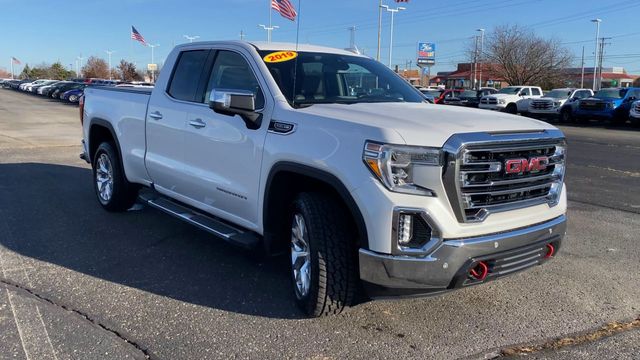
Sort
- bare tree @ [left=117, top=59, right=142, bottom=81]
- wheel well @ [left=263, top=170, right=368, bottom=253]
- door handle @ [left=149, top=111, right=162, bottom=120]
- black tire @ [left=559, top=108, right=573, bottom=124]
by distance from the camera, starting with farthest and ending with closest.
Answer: bare tree @ [left=117, top=59, right=142, bottom=81] < black tire @ [left=559, top=108, right=573, bottom=124] < door handle @ [left=149, top=111, right=162, bottom=120] < wheel well @ [left=263, top=170, right=368, bottom=253]

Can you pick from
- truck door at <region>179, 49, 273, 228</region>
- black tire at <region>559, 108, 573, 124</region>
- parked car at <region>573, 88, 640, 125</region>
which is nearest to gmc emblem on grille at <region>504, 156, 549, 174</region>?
truck door at <region>179, 49, 273, 228</region>

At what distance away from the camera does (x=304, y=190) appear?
407 cm

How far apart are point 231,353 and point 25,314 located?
1.54 m

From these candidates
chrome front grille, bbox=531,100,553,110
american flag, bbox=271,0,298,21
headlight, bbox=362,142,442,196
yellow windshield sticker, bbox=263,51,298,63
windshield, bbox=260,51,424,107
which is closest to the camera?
headlight, bbox=362,142,442,196

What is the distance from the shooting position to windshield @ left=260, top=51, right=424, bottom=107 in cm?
440

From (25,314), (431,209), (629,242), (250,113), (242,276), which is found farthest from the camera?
(629,242)

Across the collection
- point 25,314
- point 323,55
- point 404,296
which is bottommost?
point 25,314

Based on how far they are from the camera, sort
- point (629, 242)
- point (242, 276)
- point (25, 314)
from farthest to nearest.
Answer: point (629, 242), point (242, 276), point (25, 314)

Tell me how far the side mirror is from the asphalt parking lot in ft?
4.28

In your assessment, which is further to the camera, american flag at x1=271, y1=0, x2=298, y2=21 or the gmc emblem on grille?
american flag at x1=271, y1=0, x2=298, y2=21

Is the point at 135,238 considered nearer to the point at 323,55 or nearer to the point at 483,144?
the point at 323,55

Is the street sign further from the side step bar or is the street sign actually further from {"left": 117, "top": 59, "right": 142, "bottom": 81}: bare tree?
the side step bar

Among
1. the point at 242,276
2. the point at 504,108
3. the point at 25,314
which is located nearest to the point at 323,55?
the point at 242,276

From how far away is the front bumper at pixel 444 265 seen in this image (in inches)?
130
